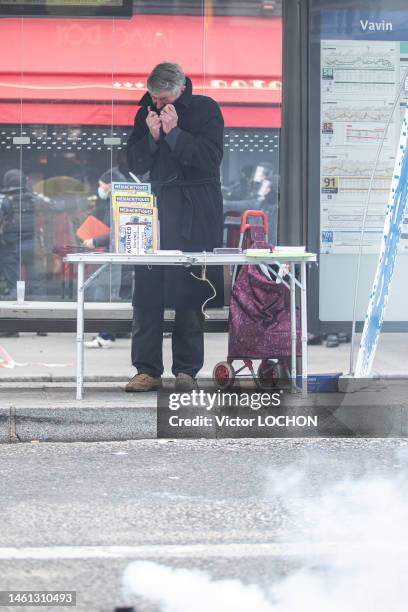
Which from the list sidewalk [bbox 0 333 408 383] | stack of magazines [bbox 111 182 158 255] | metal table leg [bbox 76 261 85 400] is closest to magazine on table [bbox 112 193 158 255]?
stack of magazines [bbox 111 182 158 255]

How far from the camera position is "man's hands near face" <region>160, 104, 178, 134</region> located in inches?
299

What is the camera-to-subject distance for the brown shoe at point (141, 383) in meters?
7.90

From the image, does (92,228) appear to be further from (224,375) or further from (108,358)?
(224,375)

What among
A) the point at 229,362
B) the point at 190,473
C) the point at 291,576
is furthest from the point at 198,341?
the point at 291,576

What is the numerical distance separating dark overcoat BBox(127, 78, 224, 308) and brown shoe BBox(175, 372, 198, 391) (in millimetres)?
409

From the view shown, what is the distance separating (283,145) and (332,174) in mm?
496

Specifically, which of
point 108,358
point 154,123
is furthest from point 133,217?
point 108,358

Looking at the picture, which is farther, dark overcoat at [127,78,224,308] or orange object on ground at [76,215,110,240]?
orange object on ground at [76,215,110,240]

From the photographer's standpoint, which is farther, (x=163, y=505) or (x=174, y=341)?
(x=174, y=341)

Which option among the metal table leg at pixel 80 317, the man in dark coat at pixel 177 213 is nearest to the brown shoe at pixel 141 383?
the man in dark coat at pixel 177 213

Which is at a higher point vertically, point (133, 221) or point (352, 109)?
point (352, 109)

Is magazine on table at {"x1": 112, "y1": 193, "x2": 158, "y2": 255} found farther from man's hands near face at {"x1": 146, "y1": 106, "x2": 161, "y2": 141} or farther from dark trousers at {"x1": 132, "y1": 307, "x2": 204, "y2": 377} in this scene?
dark trousers at {"x1": 132, "y1": 307, "x2": 204, "y2": 377}

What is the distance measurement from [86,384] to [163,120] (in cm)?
173

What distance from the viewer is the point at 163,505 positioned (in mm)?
5281
